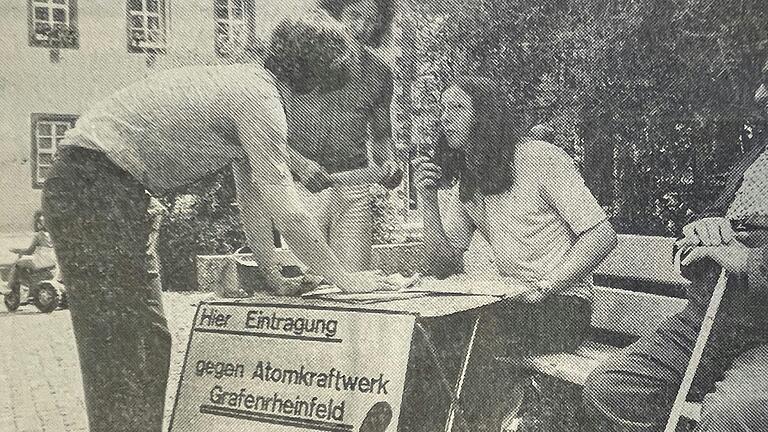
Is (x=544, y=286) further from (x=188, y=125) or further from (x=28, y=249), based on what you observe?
(x=28, y=249)

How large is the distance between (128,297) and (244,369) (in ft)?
1.57

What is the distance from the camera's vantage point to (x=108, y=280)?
3.10m

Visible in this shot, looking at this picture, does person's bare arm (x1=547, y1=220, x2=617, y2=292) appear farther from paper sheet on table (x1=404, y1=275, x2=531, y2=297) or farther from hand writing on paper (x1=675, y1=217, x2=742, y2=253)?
hand writing on paper (x1=675, y1=217, x2=742, y2=253)

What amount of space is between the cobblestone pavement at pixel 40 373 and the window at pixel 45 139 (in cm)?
47

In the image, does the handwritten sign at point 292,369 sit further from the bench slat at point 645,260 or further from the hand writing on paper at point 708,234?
the hand writing on paper at point 708,234

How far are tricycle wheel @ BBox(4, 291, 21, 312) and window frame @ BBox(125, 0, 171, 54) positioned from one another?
3.07 ft

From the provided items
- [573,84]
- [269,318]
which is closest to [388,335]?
[269,318]

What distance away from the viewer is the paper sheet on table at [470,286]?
3.20 metres

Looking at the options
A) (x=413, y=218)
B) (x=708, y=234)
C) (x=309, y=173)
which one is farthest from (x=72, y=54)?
(x=708, y=234)

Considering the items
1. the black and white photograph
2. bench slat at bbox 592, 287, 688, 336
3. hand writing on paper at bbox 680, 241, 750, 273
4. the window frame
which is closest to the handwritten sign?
the black and white photograph

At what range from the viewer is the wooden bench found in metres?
3.16

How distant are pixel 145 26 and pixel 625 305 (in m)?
1.96

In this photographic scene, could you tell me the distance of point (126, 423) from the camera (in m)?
3.14

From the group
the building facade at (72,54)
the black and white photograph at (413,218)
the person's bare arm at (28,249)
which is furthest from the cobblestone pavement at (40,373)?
the building facade at (72,54)
